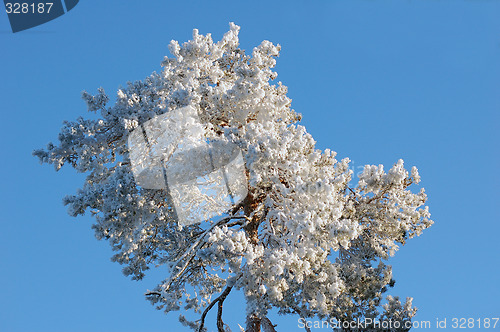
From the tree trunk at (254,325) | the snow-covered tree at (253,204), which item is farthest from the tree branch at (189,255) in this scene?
the tree trunk at (254,325)

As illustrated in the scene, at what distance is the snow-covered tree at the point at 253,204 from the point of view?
45.9 ft

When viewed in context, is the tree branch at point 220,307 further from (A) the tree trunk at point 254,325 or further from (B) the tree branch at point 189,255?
(B) the tree branch at point 189,255

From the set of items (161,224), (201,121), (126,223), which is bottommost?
(126,223)

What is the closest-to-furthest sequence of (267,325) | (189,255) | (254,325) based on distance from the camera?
(189,255), (254,325), (267,325)

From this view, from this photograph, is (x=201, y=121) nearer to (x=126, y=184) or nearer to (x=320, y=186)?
(x=126, y=184)

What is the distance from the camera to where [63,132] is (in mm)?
15625

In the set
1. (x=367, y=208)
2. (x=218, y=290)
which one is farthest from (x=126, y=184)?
(x=367, y=208)

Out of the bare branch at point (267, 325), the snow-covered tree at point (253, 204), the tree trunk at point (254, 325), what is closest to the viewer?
the snow-covered tree at point (253, 204)

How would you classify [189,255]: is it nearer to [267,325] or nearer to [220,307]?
[220,307]

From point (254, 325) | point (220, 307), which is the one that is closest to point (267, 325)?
point (254, 325)

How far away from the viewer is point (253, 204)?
17.8 m

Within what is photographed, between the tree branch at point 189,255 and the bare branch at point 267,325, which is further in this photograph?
the bare branch at point 267,325

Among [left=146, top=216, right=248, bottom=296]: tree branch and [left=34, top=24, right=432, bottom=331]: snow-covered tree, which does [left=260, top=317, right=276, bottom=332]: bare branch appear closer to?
[left=34, top=24, right=432, bottom=331]: snow-covered tree

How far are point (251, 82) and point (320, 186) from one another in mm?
4173
